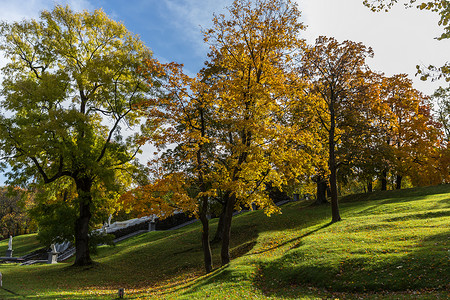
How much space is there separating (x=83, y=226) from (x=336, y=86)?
20148 millimetres

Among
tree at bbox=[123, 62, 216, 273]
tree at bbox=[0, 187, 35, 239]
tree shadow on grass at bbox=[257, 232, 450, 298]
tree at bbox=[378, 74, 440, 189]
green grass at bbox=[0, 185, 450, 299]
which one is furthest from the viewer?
tree at bbox=[0, 187, 35, 239]

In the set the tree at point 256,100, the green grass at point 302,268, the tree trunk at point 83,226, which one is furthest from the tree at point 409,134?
the tree trunk at point 83,226

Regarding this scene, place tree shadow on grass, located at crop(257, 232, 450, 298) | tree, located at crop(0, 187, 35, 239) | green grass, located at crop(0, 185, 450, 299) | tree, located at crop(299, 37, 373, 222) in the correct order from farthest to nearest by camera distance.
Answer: tree, located at crop(0, 187, 35, 239), tree, located at crop(299, 37, 373, 222), green grass, located at crop(0, 185, 450, 299), tree shadow on grass, located at crop(257, 232, 450, 298)

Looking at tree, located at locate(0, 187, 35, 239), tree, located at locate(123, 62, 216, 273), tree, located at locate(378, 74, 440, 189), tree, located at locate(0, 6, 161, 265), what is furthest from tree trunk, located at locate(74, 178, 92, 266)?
tree, located at locate(0, 187, 35, 239)

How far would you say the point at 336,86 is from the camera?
2220 centimetres

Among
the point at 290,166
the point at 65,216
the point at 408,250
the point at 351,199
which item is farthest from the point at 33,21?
the point at 351,199

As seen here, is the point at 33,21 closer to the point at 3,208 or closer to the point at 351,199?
the point at 351,199

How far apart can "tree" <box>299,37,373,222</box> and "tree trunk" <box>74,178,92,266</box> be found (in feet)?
54.8

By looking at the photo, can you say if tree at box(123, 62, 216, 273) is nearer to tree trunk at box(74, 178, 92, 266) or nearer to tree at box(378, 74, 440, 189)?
tree trunk at box(74, 178, 92, 266)

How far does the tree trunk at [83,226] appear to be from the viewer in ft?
72.5

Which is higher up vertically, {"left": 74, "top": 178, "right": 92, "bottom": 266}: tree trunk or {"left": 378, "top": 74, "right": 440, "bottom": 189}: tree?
{"left": 378, "top": 74, "right": 440, "bottom": 189}: tree

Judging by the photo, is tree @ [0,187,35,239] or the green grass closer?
the green grass

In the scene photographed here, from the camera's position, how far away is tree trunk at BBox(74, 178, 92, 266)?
22.1 m

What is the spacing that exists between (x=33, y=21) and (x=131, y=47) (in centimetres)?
693
